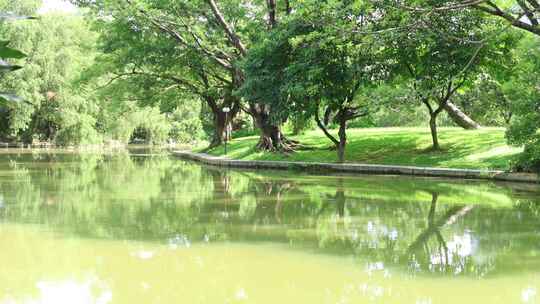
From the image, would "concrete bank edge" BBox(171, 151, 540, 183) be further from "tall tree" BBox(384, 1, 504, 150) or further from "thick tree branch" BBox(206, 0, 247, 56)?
"thick tree branch" BBox(206, 0, 247, 56)

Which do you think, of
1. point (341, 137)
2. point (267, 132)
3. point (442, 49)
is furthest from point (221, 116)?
point (442, 49)

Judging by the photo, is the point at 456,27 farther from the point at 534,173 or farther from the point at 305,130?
the point at 305,130

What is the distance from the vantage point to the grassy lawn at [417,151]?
20797mm

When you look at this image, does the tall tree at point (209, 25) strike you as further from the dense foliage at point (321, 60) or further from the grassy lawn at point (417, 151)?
the grassy lawn at point (417, 151)

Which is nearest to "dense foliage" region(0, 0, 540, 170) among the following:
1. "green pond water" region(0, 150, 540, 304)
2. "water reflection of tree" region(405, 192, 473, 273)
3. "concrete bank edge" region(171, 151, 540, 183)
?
"concrete bank edge" region(171, 151, 540, 183)

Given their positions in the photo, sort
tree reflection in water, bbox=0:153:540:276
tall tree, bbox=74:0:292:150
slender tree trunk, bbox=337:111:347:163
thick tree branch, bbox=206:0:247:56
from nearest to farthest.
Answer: tree reflection in water, bbox=0:153:540:276, slender tree trunk, bbox=337:111:347:163, tall tree, bbox=74:0:292:150, thick tree branch, bbox=206:0:247:56

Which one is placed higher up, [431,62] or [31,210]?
[431,62]

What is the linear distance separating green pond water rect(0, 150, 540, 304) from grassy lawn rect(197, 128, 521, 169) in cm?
634

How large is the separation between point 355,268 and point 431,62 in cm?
1545

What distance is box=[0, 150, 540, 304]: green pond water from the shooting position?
18.8 feet

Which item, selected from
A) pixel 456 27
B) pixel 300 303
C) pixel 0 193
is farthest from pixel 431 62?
pixel 300 303

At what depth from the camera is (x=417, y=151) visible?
931 inches

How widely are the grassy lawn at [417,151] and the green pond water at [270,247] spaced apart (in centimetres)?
634

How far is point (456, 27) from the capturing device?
66.3ft
